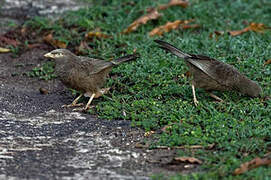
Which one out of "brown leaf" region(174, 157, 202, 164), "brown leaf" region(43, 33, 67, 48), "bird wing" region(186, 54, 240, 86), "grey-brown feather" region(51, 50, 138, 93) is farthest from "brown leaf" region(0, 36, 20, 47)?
"brown leaf" region(174, 157, 202, 164)

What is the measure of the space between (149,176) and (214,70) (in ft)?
7.77

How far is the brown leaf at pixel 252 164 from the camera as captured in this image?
4.32m

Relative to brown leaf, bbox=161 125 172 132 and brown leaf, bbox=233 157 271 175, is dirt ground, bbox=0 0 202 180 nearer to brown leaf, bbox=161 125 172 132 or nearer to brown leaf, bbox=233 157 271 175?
brown leaf, bbox=161 125 172 132

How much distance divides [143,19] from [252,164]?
16.4 feet

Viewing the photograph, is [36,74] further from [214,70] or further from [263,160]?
[263,160]

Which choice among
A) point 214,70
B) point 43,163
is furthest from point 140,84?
point 43,163

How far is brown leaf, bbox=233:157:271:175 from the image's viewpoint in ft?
14.2

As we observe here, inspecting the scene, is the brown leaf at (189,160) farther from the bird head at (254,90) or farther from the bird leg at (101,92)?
the bird leg at (101,92)

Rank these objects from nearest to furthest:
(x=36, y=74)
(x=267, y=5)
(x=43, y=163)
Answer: (x=43, y=163)
(x=36, y=74)
(x=267, y=5)

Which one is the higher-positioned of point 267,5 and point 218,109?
point 267,5

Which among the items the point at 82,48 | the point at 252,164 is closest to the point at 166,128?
the point at 252,164

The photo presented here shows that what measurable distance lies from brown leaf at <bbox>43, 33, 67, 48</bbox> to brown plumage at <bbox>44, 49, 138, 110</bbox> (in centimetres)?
174

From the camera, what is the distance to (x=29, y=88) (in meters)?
7.27

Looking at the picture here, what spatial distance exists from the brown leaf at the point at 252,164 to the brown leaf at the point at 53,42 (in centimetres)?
474
